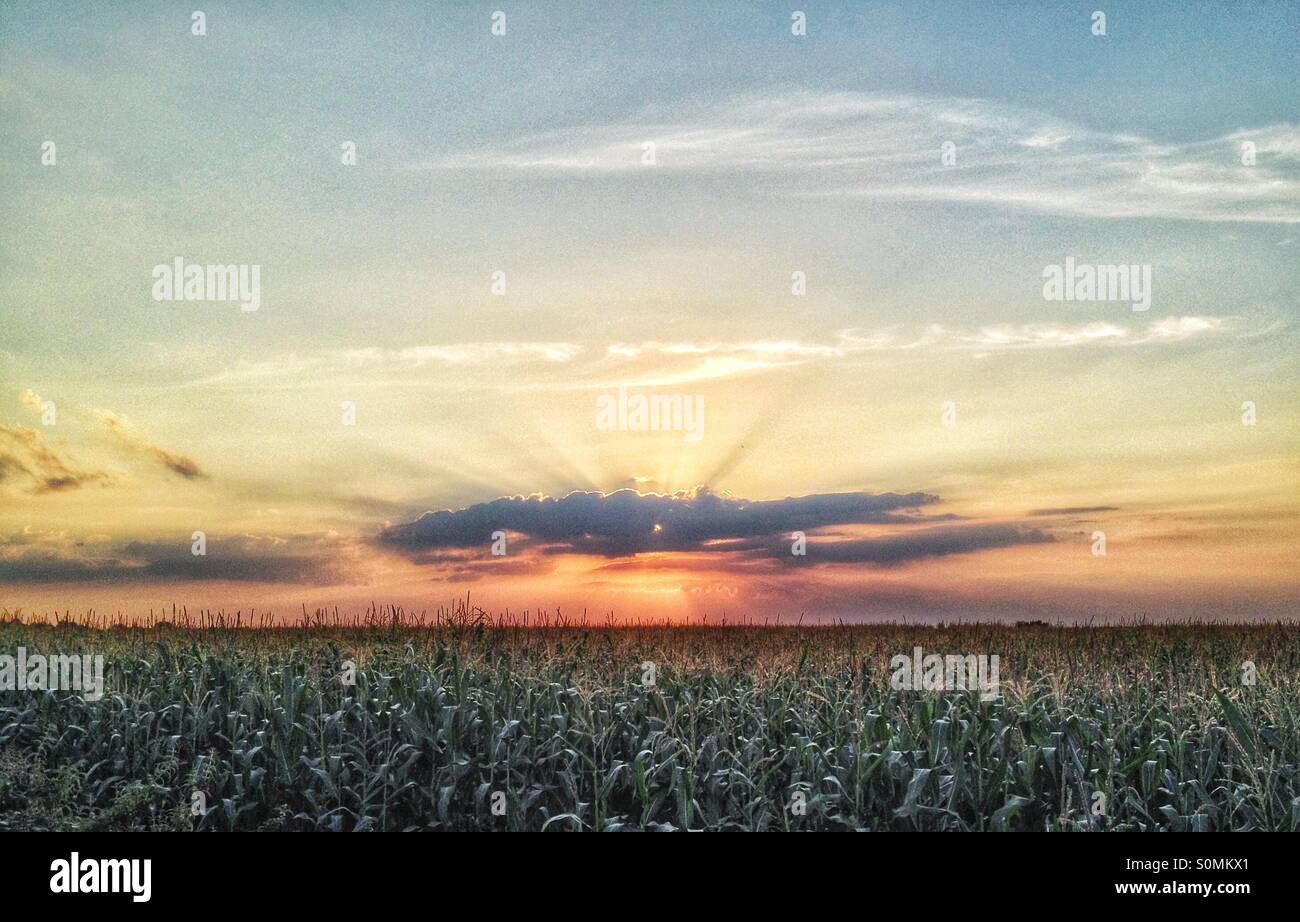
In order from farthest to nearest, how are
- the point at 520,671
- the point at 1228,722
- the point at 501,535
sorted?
the point at 501,535
the point at 520,671
the point at 1228,722

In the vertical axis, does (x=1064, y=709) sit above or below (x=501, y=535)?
below

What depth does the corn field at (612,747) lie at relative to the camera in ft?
39.0

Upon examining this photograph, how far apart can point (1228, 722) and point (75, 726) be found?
1616cm

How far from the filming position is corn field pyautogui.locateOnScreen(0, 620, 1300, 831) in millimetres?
11875

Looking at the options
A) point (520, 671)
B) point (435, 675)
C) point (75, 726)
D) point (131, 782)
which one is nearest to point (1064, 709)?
point (520, 671)

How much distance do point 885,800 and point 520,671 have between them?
19.3 feet

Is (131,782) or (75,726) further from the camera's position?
(75,726)

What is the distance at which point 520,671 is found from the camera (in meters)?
15.2

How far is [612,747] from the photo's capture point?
1336 cm
